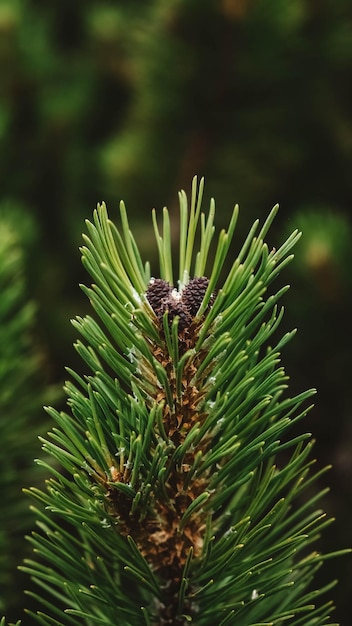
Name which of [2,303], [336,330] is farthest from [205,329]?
[336,330]

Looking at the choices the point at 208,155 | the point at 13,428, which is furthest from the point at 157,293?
the point at 208,155

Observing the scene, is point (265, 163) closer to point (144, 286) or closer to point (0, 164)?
point (0, 164)

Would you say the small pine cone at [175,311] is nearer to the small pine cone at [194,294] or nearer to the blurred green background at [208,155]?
the small pine cone at [194,294]

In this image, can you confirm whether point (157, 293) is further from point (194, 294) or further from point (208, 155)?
point (208, 155)

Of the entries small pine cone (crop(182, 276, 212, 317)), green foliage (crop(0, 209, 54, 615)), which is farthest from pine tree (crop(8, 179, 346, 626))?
green foliage (crop(0, 209, 54, 615))

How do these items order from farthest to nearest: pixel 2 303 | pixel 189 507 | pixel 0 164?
pixel 0 164 → pixel 2 303 → pixel 189 507

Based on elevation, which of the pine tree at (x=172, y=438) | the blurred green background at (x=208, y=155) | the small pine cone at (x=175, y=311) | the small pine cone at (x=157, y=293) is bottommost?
the pine tree at (x=172, y=438)

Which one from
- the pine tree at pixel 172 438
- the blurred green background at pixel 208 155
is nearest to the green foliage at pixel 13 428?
the blurred green background at pixel 208 155

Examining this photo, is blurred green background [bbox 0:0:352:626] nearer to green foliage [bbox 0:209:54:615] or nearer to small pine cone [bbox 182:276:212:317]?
green foliage [bbox 0:209:54:615]
